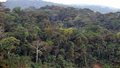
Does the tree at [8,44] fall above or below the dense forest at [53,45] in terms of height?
above

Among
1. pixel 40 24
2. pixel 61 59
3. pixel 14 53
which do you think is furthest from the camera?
pixel 40 24

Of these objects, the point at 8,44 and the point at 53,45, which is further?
the point at 53,45

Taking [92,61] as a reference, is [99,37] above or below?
above

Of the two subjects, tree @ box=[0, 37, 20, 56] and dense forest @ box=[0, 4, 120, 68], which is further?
dense forest @ box=[0, 4, 120, 68]

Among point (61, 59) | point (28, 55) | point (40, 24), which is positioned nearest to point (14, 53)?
point (28, 55)

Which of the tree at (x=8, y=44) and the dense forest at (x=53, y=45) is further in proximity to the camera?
the dense forest at (x=53, y=45)

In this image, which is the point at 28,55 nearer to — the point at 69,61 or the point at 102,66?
the point at 69,61

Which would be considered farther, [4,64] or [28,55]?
[28,55]

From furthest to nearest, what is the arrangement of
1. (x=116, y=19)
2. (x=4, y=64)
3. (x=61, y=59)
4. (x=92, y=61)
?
(x=116, y=19)
(x=92, y=61)
(x=61, y=59)
(x=4, y=64)

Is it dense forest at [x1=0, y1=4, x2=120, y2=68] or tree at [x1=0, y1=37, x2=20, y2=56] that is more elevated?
tree at [x1=0, y1=37, x2=20, y2=56]

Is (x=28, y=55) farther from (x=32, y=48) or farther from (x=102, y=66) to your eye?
(x=102, y=66)

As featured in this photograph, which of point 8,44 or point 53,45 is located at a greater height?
point 8,44
